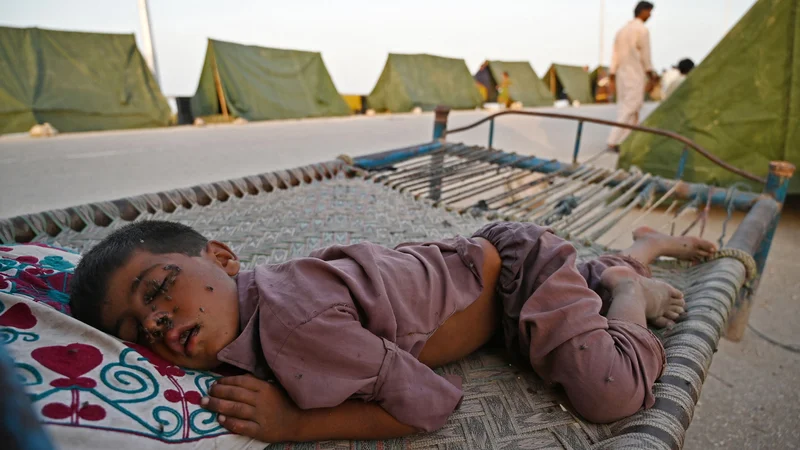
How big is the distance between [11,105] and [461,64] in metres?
8.10

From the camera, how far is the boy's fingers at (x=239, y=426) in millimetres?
605

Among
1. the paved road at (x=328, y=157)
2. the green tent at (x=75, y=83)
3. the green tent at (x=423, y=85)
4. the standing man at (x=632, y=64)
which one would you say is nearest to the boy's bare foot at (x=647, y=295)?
the paved road at (x=328, y=157)

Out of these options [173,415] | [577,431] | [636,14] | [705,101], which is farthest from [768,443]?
[636,14]

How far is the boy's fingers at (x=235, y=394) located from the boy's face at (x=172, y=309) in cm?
6

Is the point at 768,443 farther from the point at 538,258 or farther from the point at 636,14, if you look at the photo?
the point at 636,14

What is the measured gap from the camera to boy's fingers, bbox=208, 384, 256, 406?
0.62 m

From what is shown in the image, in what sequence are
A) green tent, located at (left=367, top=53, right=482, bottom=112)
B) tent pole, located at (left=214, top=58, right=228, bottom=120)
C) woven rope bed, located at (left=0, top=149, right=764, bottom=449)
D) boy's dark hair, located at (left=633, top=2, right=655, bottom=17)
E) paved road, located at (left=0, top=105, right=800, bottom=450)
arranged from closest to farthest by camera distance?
woven rope bed, located at (left=0, top=149, right=764, bottom=449) < paved road, located at (left=0, top=105, right=800, bottom=450) < boy's dark hair, located at (left=633, top=2, right=655, bottom=17) < tent pole, located at (left=214, top=58, right=228, bottom=120) < green tent, located at (left=367, top=53, right=482, bottom=112)

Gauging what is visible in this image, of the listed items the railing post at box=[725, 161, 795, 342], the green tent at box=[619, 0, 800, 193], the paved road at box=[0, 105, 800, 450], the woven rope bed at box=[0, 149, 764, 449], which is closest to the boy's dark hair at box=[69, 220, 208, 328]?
the woven rope bed at box=[0, 149, 764, 449]

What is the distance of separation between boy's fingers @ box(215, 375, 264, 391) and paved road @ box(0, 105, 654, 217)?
2285 millimetres

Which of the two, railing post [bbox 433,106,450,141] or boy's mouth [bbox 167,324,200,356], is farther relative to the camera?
railing post [bbox 433,106,450,141]

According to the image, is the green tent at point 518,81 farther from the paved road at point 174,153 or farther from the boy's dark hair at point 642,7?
the boy's dark hair at point 642,7

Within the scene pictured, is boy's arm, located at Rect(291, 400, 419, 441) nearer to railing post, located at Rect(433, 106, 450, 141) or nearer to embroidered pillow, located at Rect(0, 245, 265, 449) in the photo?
embroidered pillow, located at Rect(0, 245, 265, 449)

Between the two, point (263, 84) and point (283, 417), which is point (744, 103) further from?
point (263, 84)

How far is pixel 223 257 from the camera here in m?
0.81
